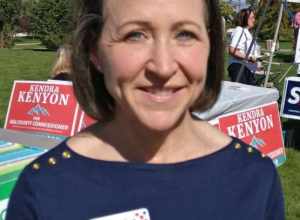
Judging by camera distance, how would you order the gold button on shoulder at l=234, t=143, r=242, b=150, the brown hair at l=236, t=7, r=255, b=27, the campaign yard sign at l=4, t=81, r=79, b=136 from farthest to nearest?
the brown hair at l=236, t=7, r=255, b=27, the campaign yard sign at l=4, t=81, r=79, b=136, the gold button on shoulder at l=234, t=143, r=242, b=150

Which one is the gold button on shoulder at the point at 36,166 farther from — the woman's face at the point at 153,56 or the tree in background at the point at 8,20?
the tree in background at the point at 8,20

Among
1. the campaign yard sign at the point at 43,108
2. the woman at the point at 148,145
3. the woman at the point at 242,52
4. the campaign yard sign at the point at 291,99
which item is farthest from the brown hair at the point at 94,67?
the woman at the point at 242,52

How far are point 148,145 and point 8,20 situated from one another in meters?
26.1

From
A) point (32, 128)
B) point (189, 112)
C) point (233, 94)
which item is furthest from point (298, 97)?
point (189, 112)

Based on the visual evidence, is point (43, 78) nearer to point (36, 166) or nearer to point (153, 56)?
point (36, 166)

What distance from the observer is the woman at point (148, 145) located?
3.97 feet

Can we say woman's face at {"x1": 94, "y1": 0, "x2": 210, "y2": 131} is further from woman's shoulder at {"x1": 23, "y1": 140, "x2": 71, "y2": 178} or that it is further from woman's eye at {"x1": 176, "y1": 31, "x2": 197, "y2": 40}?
woman's shoulder at {"x1": 23, "y1": 140, "x2": 71, "y2": 178}

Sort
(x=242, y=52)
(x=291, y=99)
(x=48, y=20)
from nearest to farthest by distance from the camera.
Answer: (x=291, y=99) → (x=242, y=52) → (x=48, y=20)

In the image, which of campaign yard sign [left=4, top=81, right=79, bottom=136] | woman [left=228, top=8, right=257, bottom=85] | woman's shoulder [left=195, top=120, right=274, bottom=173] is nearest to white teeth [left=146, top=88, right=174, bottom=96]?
woman's shoulder [left=195, top=120, right=274, bottom=173]

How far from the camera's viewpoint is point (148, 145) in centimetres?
136

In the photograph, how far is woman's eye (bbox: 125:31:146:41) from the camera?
1209 mm

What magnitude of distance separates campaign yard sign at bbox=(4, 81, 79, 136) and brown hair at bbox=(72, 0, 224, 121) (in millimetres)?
3472

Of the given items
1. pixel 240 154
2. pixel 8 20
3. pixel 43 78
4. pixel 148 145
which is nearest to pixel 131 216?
pixel 148 145

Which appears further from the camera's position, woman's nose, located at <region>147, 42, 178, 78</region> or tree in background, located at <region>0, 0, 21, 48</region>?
tree in background, located at <region>0, 0, 21, 48</region>
